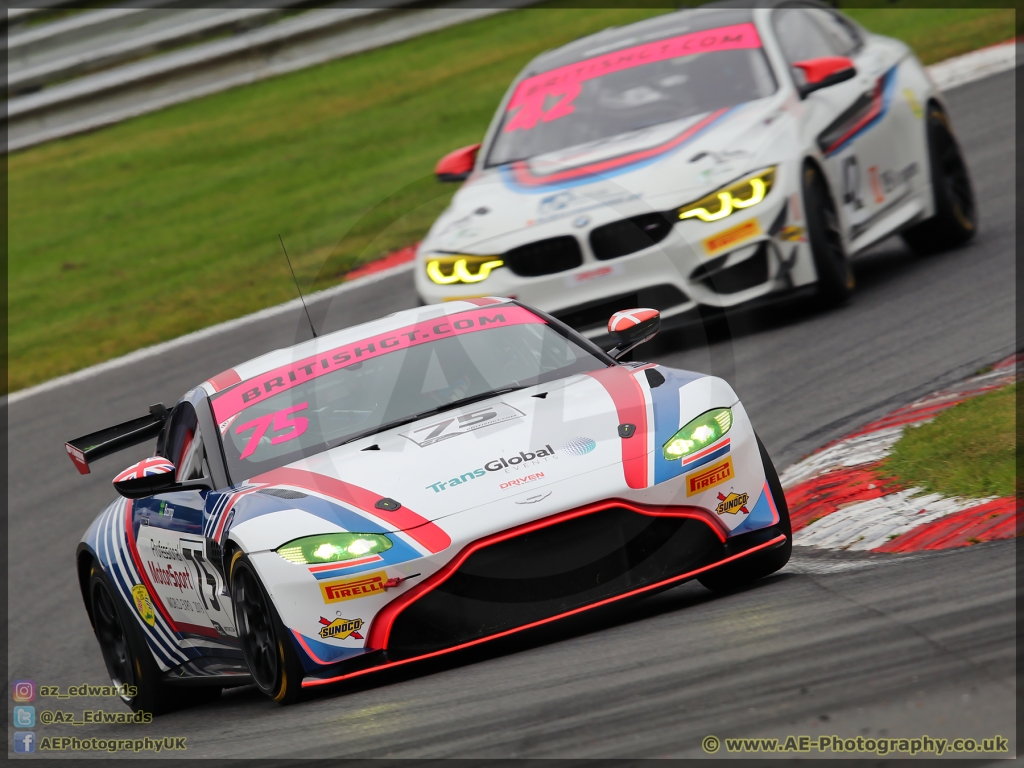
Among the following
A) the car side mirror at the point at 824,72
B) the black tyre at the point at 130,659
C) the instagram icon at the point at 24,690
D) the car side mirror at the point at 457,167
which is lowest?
the instagram icon at the point at 24,690

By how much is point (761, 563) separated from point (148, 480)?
7.23 feet

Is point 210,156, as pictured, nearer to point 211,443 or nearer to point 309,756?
point 211,443

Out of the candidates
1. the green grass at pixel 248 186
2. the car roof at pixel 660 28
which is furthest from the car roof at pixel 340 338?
the green grass at pixel 248 186

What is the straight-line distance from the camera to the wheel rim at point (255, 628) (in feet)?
16.8

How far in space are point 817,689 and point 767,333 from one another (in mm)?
5743

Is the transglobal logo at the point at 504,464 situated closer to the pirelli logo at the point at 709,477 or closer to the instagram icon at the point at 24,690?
the pirelli logo at the point at 709,477

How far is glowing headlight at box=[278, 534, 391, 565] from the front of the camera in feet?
16.2

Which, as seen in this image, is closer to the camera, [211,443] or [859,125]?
[211,443]

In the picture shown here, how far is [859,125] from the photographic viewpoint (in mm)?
9727

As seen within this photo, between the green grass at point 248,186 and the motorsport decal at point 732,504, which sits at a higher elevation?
the motorsport decal at point 732,504

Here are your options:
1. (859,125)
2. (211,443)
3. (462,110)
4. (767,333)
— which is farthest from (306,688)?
(462,110)

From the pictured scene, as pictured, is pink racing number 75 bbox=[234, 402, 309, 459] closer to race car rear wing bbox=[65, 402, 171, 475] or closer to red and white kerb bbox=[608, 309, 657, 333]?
race car rear wing bbox=[65, 402, 171, 475]

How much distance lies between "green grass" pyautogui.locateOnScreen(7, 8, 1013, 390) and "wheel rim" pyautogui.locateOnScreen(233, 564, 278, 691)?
7419 millimetres

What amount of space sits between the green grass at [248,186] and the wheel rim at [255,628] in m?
7.42
